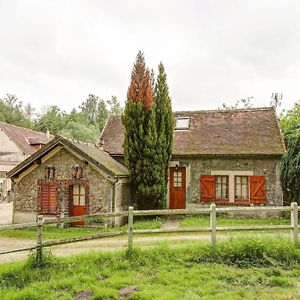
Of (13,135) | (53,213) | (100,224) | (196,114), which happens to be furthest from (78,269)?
(13,135)

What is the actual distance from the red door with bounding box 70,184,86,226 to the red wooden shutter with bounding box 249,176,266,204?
8.07m

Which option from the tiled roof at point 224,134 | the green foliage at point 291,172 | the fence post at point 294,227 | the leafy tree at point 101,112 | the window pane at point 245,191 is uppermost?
the leafy tree at point 101,112

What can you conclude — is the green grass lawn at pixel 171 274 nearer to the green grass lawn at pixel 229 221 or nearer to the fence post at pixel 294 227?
the fence post at pixel 294 227

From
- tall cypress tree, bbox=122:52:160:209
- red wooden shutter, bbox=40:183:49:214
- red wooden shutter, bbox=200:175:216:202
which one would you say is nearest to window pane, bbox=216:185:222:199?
red wooden shutter, bbox=200:175:216:202

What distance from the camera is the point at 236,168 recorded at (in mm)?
17250

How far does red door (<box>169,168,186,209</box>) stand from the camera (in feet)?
59.1

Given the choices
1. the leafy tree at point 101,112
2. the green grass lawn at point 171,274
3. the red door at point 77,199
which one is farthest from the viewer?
the leafy tree at point 101,112

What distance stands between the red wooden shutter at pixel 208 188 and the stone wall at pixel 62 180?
5.11 meters

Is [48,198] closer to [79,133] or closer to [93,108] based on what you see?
[79,133]

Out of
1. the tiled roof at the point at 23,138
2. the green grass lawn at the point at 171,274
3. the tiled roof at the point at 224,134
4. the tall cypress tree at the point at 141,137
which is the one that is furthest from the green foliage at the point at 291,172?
the tiled roof at the point at 23,138

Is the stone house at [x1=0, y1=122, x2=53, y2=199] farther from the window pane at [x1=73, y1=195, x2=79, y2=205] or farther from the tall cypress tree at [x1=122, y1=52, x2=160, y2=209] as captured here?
the tall cypress tree at [x1=122, y1=52, x2=160, y2=209]

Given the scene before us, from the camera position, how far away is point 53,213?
1534cm

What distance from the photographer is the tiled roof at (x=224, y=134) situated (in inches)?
683

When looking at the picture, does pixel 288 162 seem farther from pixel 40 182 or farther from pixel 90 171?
pixel 40 182
